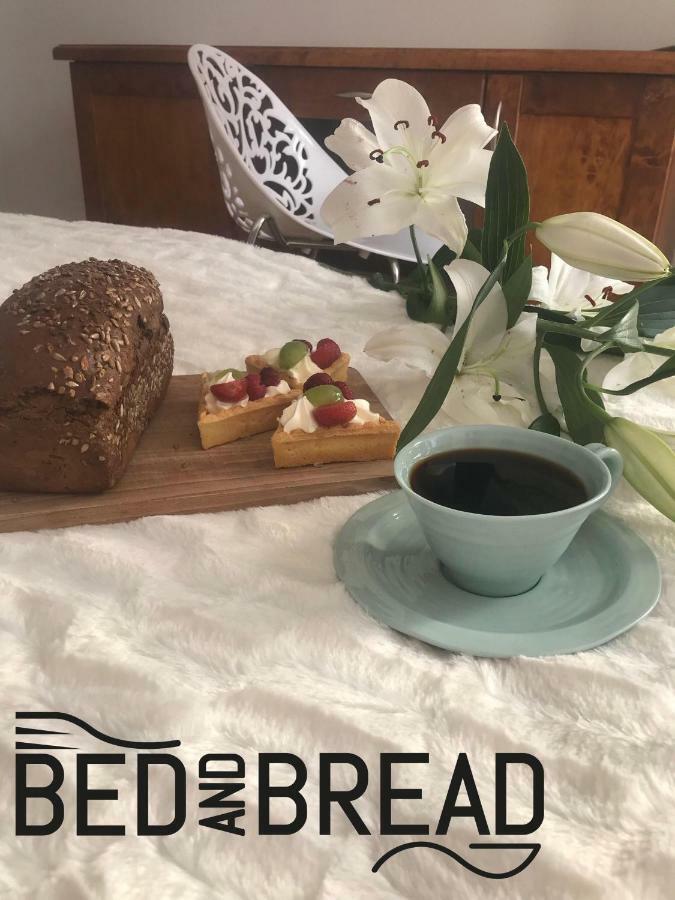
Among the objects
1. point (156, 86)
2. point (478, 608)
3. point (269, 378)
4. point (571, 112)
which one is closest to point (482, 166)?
point (269, 378)

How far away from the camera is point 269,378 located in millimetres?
967

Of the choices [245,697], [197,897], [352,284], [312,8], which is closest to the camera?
[197,897]

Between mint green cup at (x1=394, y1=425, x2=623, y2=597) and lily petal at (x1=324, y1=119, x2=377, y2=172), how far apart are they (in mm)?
448

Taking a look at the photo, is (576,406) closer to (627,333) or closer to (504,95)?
(627,333)

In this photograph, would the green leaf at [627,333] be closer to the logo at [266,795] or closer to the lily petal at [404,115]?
the lily petal at [404,115]

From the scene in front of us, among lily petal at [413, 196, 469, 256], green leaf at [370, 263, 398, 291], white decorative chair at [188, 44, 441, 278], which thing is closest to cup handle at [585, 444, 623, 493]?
lily petal at [413, 196, 469, 256]

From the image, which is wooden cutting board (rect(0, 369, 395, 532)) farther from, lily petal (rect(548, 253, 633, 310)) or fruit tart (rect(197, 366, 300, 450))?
lily petal (rect(548, 253, 633, 310))

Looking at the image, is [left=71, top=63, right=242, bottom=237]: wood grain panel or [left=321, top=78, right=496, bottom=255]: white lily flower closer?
[left=321, top=78, right=496, bottom=255]: white lily flower

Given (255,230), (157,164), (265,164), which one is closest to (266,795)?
(255,230)

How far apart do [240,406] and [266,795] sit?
0.53m

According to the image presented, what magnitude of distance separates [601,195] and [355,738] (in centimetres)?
246

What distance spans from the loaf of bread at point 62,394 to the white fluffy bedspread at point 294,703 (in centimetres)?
9

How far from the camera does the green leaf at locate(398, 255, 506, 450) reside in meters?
0.77

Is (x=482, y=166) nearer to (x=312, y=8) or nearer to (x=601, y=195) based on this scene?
(x=601, y=195)
